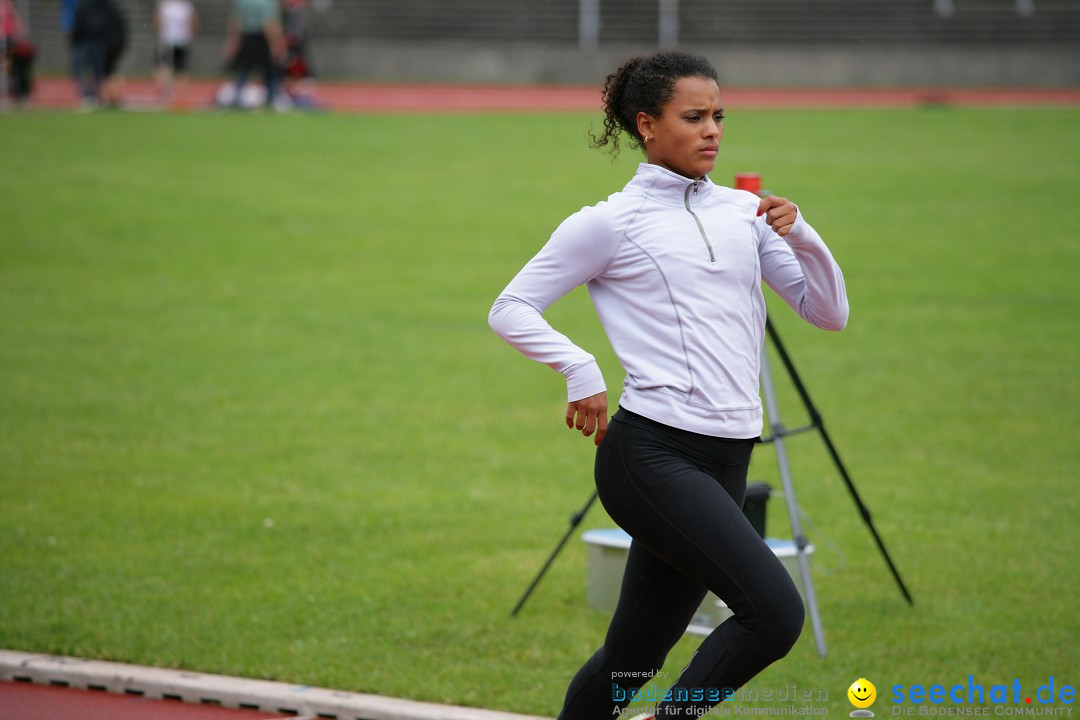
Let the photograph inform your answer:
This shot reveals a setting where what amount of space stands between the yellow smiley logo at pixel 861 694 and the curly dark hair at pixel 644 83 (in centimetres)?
230

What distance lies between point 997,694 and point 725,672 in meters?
2.18

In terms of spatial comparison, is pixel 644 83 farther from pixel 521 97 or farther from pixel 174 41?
pixel 521 97

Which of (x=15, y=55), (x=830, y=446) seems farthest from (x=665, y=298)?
(x=15, y=55)

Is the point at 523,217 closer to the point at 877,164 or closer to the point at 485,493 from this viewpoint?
the point at 877,164

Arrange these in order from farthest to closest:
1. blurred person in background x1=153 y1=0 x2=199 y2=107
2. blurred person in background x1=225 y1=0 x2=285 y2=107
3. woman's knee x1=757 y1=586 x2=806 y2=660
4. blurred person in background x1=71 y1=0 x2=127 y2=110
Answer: blurred person in background x1=153 y1=0 x2=199 y2=107 → blurred person in background x1=225 y1=0 x2=285 y2=107 → blurred person in background x1=71 y1=0 x2=127 y2=110 → woman's knee x1=757 y1=586 x2=806 y2=660

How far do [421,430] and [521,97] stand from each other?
2665cm

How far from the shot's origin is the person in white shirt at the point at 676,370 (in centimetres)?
350

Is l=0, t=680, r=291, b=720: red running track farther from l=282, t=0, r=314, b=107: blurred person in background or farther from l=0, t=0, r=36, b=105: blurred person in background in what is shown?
l=0, t=0, r=36, b=105: blurred person in background

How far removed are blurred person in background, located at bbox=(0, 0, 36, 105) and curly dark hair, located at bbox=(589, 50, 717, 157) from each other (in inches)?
1076

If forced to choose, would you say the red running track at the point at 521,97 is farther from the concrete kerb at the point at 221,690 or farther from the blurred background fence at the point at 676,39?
the concrete kerb at the point at 221,690

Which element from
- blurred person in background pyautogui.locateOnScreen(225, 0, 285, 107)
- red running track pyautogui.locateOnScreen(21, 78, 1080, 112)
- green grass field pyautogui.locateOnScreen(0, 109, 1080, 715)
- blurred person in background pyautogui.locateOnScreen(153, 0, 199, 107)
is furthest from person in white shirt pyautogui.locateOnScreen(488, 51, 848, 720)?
blurred person in background pyautogui.locateOnScreen(153, 0, 199, 107)

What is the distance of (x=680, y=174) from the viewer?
377 cm

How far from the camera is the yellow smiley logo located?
503 centimetres

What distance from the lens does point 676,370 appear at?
3607 millimetres
